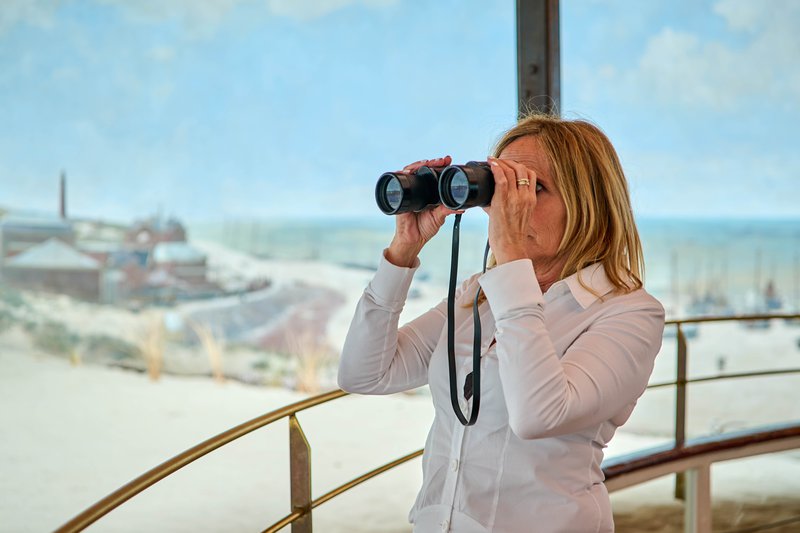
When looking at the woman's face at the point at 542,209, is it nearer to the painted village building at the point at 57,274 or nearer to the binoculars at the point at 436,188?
the binoculars at the point at 436,188

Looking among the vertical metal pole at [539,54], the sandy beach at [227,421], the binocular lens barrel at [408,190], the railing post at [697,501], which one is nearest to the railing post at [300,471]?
the binocular lens barrel at [408,190]

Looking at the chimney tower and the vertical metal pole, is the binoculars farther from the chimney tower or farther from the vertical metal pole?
the chimney tower

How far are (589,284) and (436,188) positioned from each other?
10.8 inches

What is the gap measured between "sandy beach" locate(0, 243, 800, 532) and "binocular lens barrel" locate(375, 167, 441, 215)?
461cm

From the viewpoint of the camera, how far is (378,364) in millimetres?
1322

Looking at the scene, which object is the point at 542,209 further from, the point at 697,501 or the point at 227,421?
the point at 227,421

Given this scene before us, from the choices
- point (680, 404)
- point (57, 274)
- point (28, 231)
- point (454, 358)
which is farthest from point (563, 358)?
point (28, 231)

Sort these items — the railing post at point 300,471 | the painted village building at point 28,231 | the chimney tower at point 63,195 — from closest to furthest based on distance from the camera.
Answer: the railing post at point 300,471, the painted village building at point 28,231, the chimney tower at point 63,195

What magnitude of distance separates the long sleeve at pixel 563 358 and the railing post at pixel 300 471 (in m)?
0.50

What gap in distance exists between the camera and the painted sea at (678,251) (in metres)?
8.19

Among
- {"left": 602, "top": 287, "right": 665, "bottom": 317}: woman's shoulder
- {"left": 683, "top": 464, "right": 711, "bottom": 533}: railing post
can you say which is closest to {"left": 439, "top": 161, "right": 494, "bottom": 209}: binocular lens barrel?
{"left": 602, "top": 287, "right": 665, "bottom": 317}: woman's shoulder

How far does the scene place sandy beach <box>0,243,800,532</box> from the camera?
6051 mm

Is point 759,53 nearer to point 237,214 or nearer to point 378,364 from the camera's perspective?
point 237,214

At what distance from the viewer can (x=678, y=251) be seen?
834 cm
